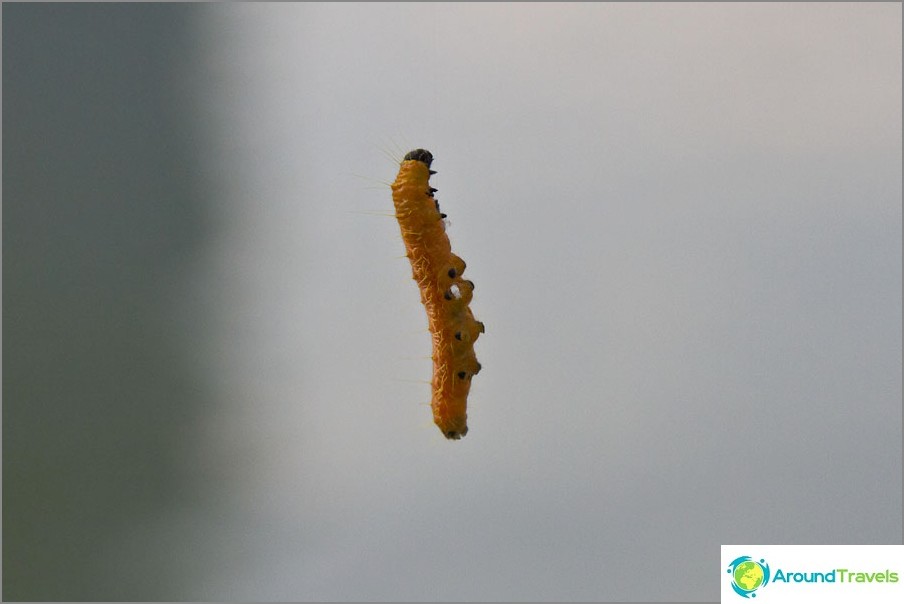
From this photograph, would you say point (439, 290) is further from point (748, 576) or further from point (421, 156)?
point (748, 576)

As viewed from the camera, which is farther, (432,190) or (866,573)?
(866,573)

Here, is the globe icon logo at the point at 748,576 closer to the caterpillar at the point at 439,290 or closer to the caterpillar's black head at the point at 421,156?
the caterpillar at the point at 439,290

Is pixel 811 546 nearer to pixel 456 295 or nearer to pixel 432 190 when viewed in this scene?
pixel 456 295

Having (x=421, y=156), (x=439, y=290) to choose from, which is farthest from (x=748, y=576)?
(x=421, y=156)

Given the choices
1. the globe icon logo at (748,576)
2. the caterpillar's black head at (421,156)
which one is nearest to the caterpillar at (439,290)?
the caterpillar's black head at (421,156)

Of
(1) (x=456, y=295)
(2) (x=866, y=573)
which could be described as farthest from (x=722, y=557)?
(1) (x=456, y=295)

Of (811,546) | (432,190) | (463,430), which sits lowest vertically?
(463,430)

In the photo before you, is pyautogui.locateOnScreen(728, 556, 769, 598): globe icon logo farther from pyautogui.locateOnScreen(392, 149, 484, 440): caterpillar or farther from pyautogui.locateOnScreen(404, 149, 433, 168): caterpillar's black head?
pyautogui.locateOnScreen(404, 149, 433, 168): caterpillar's black head
